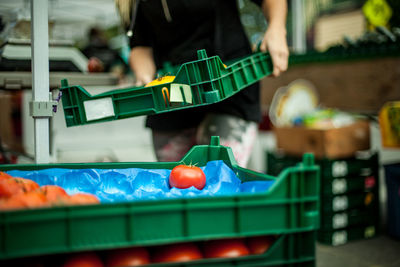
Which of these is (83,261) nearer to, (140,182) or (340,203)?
(140,182)

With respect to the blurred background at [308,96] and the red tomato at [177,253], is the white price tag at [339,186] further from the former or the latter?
the red tomato at [177,253]

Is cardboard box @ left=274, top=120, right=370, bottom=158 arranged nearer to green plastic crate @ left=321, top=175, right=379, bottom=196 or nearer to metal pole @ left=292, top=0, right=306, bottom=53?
green plastic crate @ left=321, top=175, right=379, bottom=196

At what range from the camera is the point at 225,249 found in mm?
849

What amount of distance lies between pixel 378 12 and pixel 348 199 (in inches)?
68.1

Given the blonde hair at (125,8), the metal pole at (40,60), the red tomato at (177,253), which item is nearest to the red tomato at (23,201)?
the red tomato at (177,253)

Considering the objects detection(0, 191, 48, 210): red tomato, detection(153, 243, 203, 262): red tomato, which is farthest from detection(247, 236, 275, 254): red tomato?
detection(0, 191, 48, 210): red tomato

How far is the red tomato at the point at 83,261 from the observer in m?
0.79

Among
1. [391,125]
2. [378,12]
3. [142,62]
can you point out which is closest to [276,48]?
[142,62]

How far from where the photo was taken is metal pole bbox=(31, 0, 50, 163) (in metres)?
1.18

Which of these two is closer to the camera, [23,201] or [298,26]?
[23,201]

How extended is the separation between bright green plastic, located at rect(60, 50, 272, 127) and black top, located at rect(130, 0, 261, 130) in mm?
490

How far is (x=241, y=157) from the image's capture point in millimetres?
1668

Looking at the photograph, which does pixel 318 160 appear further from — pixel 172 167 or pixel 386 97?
pixel 172 167

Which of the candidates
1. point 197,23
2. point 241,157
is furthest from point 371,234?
point 197,23
